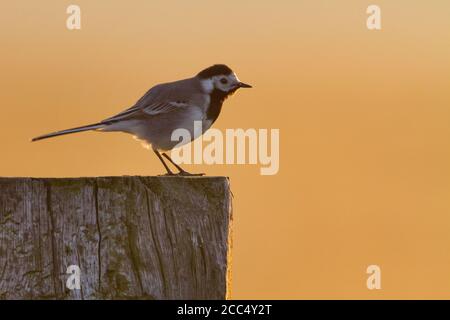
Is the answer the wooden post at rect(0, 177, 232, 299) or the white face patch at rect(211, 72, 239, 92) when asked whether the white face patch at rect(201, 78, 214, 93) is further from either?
the wooden post at rect(0, 177, 232, 299)

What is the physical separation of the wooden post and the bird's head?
575 cm

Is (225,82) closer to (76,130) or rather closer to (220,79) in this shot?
(220,79)

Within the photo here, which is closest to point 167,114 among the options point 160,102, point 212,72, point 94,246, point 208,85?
point 160,102

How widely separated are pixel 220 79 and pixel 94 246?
19.7 feet

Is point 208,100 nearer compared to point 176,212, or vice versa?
point 176,212

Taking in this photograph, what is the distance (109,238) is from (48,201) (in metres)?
0.36

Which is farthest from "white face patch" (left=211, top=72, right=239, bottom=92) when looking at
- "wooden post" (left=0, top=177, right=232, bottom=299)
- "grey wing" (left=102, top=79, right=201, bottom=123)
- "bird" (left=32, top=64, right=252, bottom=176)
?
"wooden post" (left=0, top=177, right=232, bottom=299)

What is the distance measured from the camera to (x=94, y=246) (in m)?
4.17

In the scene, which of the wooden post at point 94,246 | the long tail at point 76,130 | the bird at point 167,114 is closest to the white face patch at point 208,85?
the bird at point 167,114

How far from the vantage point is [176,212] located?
4.32m

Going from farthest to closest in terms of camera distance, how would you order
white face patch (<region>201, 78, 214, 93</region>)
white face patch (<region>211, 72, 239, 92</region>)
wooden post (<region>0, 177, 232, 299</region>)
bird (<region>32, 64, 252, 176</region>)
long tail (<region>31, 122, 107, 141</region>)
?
white face patch (<region>211, 72, 239, 92</region>)
white face patch (<region>201, 78, 214, 93</region>)
bird (<region>32, 64, 252, 176</region>)
long tail (<region>31, 122, 107, 141</region>)
wooden post (<region>0, 177, 232, 299</region>)

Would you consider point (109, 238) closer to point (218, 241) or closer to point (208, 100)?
point (218, 241)

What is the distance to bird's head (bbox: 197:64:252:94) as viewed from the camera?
32.6 feet
